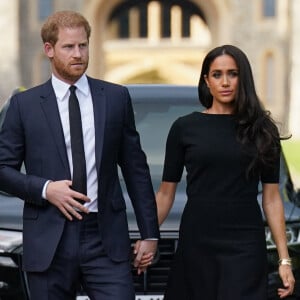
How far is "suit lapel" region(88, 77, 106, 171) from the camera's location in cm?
412

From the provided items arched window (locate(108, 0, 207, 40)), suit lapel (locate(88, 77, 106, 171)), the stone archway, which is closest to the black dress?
suit lapel (locate(88, 77, 106, 171))

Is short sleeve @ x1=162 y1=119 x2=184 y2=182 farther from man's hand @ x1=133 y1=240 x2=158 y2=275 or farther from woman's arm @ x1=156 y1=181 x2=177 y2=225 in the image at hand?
man's hand @ x1=133 y1=240 x2=158 y2=275

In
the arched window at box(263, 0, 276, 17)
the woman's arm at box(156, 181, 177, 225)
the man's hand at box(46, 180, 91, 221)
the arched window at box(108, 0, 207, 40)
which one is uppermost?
the man's hand at box(46, 180, 91, 221)

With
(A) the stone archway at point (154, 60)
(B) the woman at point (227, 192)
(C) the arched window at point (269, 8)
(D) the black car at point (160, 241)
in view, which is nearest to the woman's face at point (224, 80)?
(B) the woman at point (227, 192)

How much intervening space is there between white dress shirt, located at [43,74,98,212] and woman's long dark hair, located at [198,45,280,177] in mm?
529

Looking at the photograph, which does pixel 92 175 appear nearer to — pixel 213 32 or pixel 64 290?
pixel 64 290

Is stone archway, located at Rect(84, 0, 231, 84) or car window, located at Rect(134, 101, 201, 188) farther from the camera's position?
stone archway, located at Rect(84, 0, 231, 84)

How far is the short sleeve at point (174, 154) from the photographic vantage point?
4.36 metres

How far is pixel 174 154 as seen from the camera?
14.4 feet

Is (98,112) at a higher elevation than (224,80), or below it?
A: below

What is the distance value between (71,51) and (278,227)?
1087 mm

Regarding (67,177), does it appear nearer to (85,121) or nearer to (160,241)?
(85,121)

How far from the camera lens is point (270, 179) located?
4.39 m

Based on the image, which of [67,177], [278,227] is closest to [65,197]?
[67,177]
